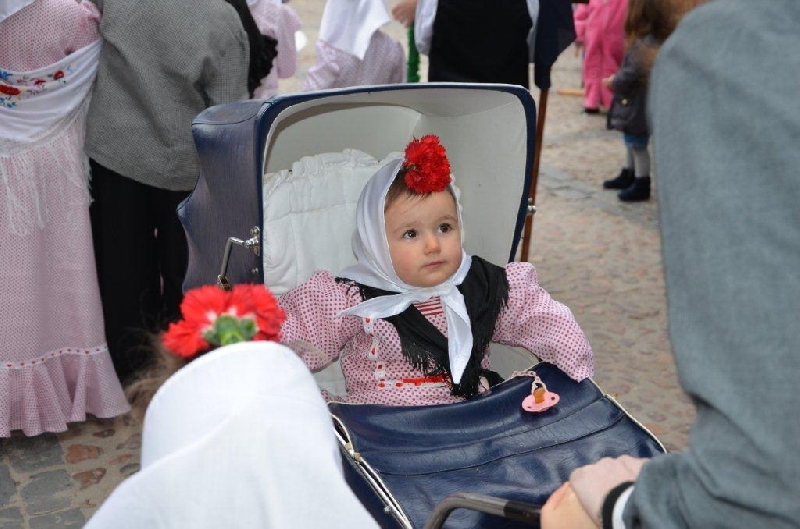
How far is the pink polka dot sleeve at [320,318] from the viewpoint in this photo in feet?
8.77

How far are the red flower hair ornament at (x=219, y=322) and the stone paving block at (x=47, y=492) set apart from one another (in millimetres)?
1672

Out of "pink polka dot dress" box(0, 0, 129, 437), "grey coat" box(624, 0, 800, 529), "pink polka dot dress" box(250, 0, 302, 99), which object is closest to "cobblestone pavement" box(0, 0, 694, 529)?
"pink polka dot dress" box(0, 0, 129, 437)

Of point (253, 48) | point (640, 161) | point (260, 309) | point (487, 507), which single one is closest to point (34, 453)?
point (253, 48)

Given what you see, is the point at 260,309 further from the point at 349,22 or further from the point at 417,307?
the point at 349,22

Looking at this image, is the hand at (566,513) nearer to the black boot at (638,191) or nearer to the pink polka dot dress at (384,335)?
the pink polka dot dress at (384,335)

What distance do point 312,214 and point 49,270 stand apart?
3.29 ft

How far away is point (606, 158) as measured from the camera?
759 cm

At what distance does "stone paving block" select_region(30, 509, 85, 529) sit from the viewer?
9.77 feet

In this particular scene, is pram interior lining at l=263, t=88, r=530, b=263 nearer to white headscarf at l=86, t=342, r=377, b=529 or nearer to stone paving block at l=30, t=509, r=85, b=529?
stone paving block at l=30, t=509, r=85, b=529

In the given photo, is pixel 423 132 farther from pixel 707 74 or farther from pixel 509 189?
pixel 707 74

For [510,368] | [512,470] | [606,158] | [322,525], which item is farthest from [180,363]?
[606,158]

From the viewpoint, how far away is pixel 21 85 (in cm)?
298

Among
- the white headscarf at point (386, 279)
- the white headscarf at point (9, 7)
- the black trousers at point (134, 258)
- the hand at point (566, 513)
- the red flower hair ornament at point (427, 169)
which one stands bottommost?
the black trousers at point (134, 258)

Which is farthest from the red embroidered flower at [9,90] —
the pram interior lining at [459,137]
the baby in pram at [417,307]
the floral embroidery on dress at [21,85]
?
the baby in pram at [417,307]
